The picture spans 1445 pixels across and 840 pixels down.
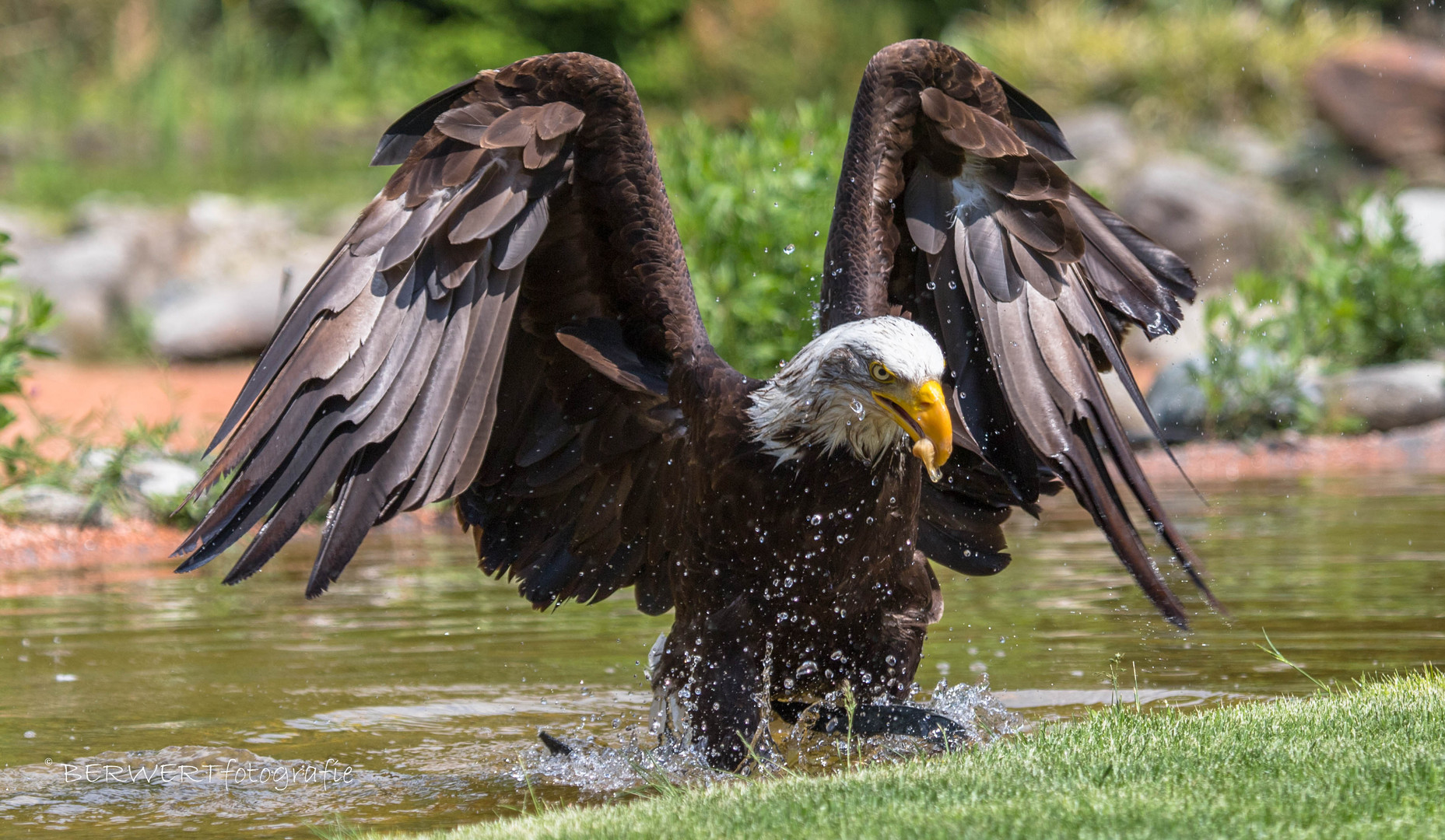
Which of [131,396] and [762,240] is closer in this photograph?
[762,240]

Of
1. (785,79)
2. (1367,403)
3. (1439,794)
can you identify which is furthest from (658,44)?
(1439,794)

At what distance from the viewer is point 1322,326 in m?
9.83

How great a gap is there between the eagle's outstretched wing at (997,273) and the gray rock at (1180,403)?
5006 mm

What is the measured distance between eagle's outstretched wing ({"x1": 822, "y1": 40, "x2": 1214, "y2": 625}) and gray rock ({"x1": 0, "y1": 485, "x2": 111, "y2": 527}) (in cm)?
474

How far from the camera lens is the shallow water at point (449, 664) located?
12.5 feet

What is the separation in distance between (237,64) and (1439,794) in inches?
737

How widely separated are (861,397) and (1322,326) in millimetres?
7067

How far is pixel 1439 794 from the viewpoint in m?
2.71

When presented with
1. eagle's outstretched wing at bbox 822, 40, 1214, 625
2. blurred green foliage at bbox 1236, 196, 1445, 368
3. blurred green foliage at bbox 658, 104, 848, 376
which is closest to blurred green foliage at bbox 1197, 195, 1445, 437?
blurred green foliage at bbox 1236, 196, 1445, 368

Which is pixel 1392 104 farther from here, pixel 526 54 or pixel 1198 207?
pixel 526 54

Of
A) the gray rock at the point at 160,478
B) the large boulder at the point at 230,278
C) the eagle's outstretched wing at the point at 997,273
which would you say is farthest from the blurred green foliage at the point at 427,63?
the eagle's outstretched wing at the point at 997,273

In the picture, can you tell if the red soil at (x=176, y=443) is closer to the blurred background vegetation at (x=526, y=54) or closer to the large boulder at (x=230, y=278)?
the large boulder at (x=230, y=278)

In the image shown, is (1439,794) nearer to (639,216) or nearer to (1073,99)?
(639,216)

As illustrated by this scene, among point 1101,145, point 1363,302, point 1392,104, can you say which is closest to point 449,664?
point 1363,302
